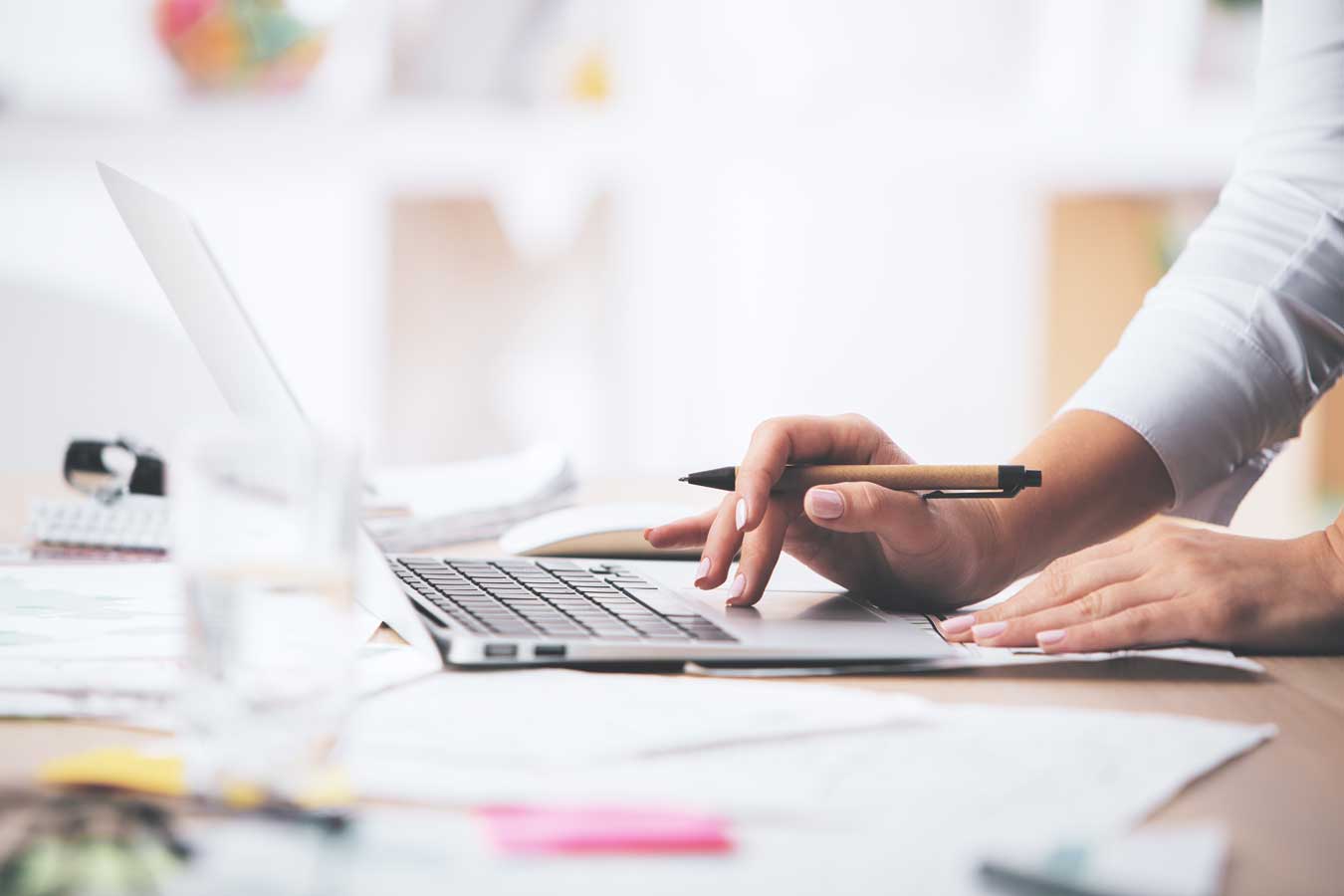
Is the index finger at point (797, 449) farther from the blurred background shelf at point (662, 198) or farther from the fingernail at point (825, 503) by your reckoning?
the blurred background shelf at point (662, 198)

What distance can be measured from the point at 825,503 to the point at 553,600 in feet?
0.49

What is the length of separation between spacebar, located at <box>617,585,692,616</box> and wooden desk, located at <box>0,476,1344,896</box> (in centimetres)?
12

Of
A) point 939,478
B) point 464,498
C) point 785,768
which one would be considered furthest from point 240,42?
point 785,768

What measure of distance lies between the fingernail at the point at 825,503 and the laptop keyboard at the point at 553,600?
8 centimetres

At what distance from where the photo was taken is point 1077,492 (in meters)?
0.83

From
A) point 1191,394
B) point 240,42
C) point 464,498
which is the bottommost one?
point 464,498

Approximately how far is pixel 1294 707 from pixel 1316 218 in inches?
16.8

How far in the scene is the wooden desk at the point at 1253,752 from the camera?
364 millimetres

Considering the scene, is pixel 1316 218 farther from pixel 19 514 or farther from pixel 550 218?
pixel 550 218

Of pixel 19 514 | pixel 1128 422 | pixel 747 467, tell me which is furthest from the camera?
pixel 19 514

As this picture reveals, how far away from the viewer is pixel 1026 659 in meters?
0.61

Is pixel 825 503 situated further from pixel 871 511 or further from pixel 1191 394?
pixel 1191 394

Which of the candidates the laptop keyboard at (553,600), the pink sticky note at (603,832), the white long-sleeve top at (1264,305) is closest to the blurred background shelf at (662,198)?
the white long-sleeve top at (1264,305)

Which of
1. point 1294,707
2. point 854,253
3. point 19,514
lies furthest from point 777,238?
point 1294,707
